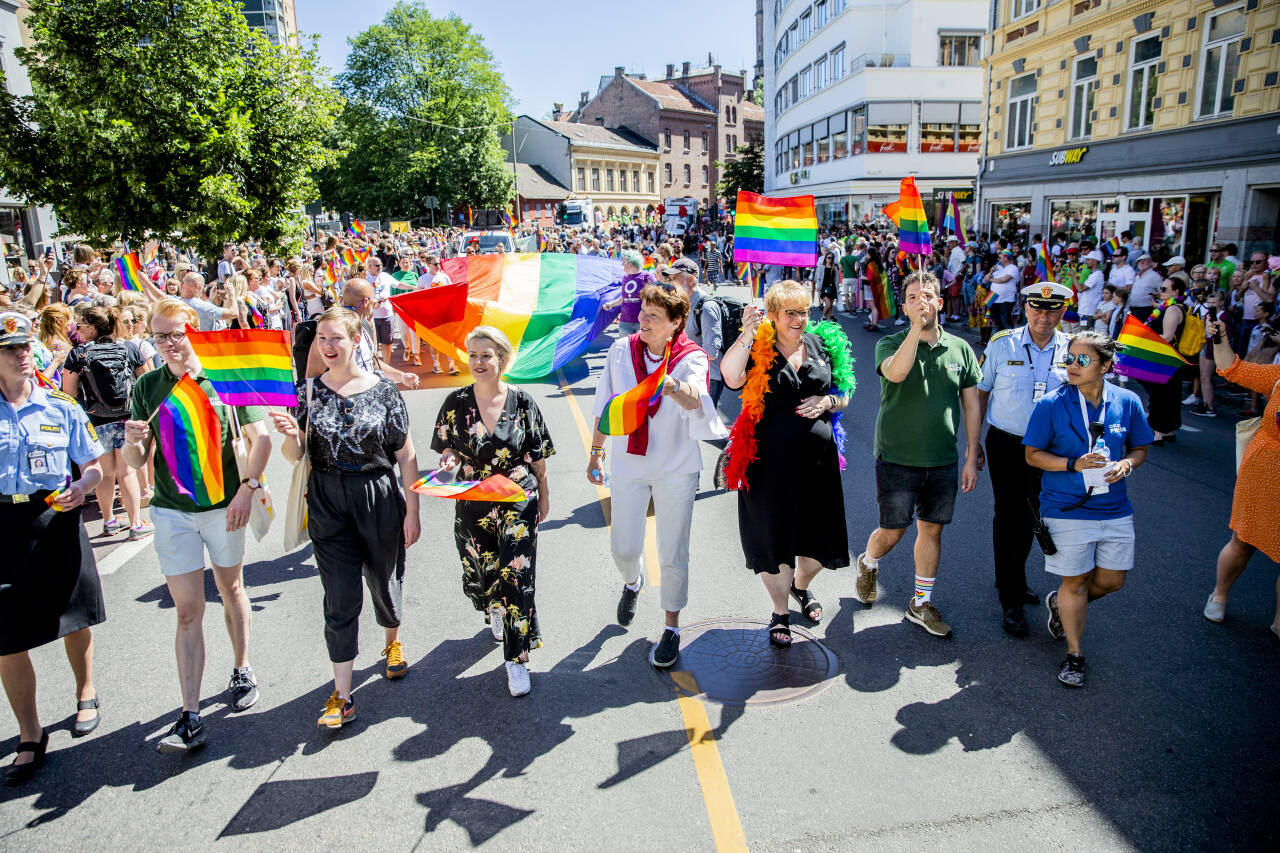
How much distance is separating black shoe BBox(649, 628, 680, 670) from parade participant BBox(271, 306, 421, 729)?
1.48 m

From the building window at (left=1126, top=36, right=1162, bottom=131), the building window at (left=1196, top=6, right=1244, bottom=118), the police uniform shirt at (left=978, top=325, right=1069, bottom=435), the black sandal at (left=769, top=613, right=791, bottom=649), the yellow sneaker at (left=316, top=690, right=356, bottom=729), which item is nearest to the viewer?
the yellow sneaker at (left=316, top=690, right=356, bottom=729)

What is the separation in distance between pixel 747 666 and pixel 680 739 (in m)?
0.74

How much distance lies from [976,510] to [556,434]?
454cm

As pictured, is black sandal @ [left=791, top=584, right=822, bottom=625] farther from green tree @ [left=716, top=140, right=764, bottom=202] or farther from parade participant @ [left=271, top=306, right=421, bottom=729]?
green tree @ [left=716, top=140, right=764, bottom=202]

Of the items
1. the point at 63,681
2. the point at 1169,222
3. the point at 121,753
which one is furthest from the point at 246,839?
the point at 1169,222

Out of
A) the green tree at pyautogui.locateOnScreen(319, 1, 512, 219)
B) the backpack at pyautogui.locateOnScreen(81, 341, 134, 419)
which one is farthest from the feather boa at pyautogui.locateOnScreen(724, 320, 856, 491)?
the green tree at pyautogui.locateOnScreen(319, 1, 512, 219)

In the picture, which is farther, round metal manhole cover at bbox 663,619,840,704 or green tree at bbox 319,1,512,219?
green tree at bbox 319,1,512,219

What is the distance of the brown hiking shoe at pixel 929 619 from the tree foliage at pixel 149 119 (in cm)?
1336

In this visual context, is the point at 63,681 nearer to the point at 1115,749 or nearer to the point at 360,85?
the point at 1115,749

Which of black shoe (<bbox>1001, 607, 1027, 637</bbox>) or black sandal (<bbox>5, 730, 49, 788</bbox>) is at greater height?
black sandal (<bbox>5, 730, 49, 788</bbox>)

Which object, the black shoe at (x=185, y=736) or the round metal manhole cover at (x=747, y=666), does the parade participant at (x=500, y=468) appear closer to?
the round metal manhole cover at (x=747, y=666)

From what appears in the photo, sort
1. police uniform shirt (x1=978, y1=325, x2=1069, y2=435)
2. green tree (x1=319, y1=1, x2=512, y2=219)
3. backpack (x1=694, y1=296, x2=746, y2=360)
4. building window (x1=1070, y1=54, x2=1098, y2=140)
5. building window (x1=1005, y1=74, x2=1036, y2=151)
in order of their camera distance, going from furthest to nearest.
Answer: green tree (x1=319, y1=1, x2=512, y2=219), building window (x1=1005, y1=74, x2=1036, y2=151), building window (x1=1070, y1=54, x2=1098, y2=140), backpack (x1=694, y1=296, x2=746, y2=360), police uniform shirt (x1=978, y1=325, x2=1069, y2=435)

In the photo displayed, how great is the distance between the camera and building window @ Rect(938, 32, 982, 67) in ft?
116

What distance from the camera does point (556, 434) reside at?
9.31m
